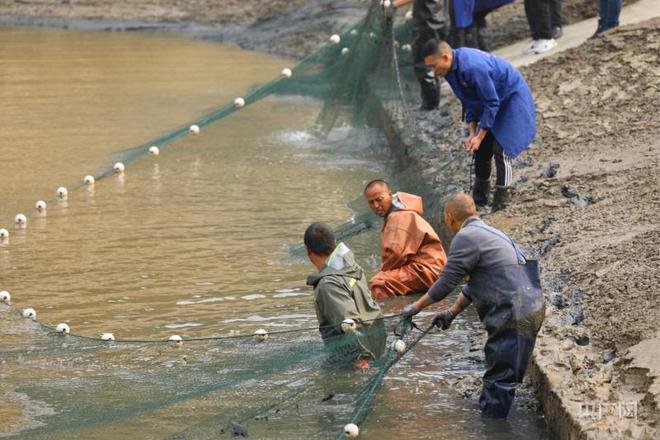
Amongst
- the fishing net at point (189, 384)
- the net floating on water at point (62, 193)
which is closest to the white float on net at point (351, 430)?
the fishing net at point (189, 384)

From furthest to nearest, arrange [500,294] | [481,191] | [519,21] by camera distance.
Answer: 1. [519,21]
2. [481,191]
3. [500,294]

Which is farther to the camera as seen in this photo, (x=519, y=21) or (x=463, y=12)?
(x=519, y=21)

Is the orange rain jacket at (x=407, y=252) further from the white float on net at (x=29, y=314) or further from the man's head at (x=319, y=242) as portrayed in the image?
the white float on net at (x=29, y=314)

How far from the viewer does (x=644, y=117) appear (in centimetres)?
1048

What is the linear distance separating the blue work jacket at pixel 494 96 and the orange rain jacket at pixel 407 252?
3.39 ft

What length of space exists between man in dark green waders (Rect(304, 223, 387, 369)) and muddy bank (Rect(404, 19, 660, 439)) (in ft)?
2.97

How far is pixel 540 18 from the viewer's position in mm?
13477

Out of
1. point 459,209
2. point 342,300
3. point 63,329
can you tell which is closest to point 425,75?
point 63,329

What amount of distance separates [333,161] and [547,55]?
2.59 metres

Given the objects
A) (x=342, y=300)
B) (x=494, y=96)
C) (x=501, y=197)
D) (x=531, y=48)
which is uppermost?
(x=494, y=96)

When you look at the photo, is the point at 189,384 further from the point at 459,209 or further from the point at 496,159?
the point at 496,159

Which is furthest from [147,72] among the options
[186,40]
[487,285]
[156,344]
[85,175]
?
[487,285]

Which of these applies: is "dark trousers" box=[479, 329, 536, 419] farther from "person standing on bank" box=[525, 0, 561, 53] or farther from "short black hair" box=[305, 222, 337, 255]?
"person standing on bank" box=[525, 0, 561, 53]

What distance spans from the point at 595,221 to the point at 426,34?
16.2 feet
